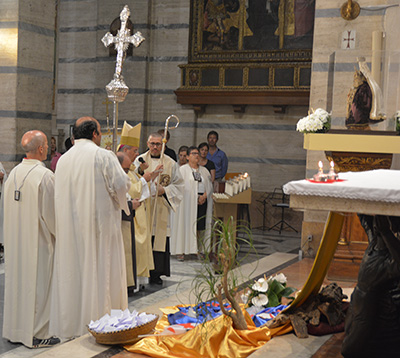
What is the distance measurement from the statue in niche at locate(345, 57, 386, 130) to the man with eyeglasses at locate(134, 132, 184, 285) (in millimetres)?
2491

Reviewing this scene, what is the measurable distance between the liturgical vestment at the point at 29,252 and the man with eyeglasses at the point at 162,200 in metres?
2.38

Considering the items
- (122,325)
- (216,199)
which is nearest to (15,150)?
(216,199)

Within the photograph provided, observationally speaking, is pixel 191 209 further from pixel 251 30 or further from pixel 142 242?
pixel 251 30

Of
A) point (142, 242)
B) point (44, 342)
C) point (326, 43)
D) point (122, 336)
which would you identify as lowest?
point (44, 342)

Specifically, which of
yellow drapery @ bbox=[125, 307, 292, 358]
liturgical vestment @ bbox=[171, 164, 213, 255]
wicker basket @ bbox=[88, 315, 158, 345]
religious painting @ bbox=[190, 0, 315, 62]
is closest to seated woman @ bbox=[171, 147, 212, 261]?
liturgical vestment @ bbox=[171, 164, 213, 255]

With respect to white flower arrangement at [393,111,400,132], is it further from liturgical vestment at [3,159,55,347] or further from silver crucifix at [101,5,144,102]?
liturgical vestment at [3,159,55,347]

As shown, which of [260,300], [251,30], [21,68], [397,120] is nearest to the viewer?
[260,300]

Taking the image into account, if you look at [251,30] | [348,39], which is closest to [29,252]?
[348,39]

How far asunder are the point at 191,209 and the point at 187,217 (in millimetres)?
160

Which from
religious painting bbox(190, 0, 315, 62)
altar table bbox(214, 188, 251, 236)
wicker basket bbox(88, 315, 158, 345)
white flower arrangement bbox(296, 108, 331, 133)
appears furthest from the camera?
religious painting bbox(190, 0, 315, 62)

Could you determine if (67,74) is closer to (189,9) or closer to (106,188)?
(189,9)

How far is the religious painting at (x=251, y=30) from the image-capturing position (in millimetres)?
14406

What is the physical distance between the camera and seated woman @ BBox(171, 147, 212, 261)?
417 inches

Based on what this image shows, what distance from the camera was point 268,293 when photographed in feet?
20.1
